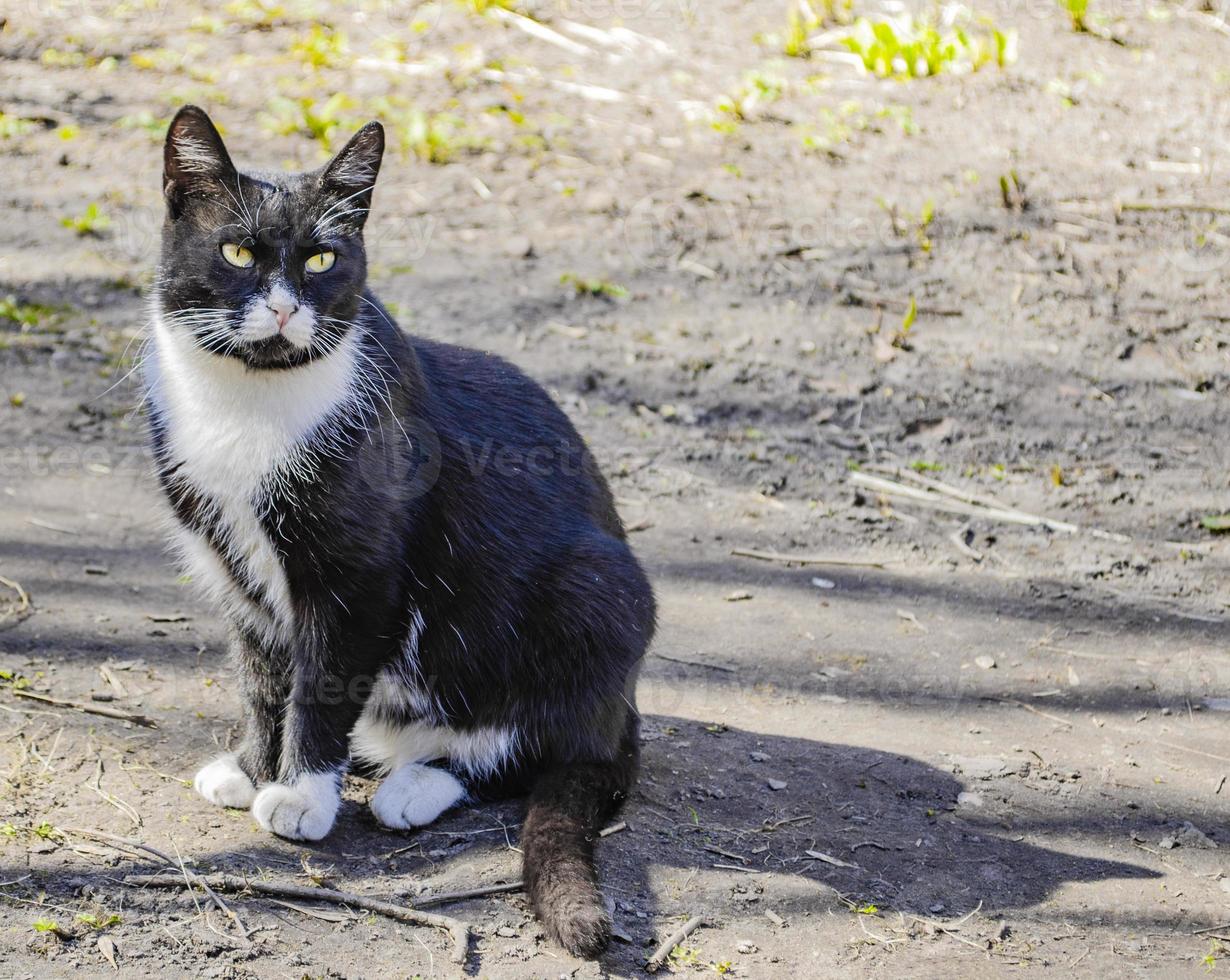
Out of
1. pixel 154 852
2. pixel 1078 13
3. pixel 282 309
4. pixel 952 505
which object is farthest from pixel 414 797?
pixel 1078 13

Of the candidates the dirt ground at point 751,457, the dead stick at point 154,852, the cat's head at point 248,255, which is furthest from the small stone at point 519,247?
the dead stick at point 154,852

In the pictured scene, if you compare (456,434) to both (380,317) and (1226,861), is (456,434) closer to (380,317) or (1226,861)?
(380,317)

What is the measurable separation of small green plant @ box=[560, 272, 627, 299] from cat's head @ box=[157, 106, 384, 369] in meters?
3.36

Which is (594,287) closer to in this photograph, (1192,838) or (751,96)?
(751,96)

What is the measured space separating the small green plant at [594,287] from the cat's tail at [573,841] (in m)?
3.34

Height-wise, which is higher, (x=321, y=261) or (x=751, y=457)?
(x=321, y=261)

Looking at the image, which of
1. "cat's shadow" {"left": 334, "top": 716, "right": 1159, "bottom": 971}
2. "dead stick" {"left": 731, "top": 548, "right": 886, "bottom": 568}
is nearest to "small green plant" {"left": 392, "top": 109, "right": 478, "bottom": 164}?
"dead stick" {"left": 731, "top": 548, "right": 886, "bottom": 568}

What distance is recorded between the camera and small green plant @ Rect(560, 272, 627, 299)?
6.23 metres

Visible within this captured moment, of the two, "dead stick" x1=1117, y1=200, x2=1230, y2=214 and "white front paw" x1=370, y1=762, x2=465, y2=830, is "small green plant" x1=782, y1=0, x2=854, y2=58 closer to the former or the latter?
"dead stick" x1=1117, y1=200, x2=1230, y2=214

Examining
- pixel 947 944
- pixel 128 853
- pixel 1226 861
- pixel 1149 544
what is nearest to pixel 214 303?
pixel 128 853

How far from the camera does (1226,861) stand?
3127mm

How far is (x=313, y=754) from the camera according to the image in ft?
9.62

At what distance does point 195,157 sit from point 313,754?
1365 mm

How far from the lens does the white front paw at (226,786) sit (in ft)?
9.97
